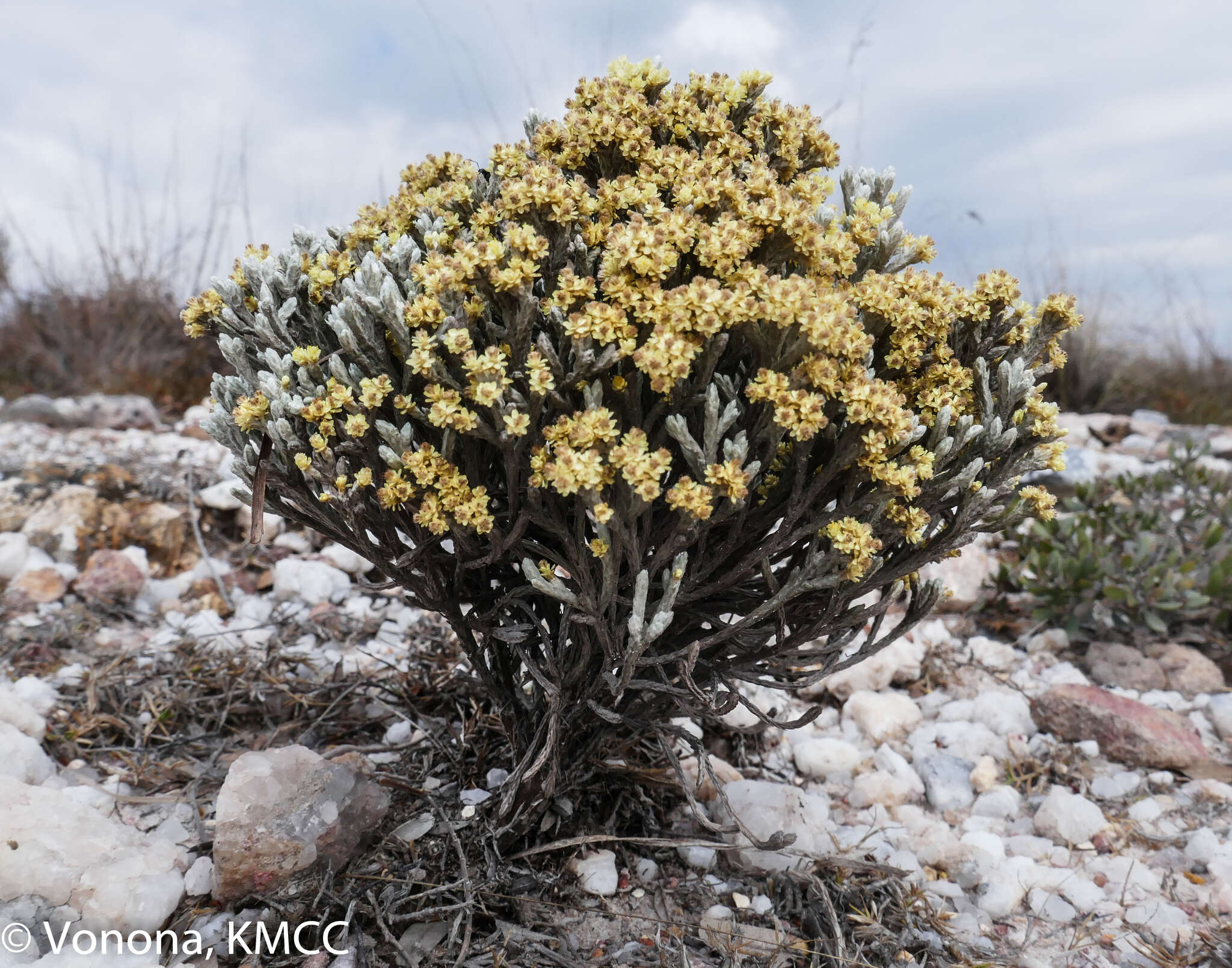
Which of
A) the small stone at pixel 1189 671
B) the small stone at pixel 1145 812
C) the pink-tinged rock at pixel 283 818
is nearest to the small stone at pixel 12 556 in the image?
the pink-tinged rock at pixel 283 818

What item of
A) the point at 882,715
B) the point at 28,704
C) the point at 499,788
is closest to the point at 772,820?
the point at 499,788

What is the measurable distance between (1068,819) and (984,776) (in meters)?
0.40

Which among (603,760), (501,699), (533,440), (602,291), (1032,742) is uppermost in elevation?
(602,291)

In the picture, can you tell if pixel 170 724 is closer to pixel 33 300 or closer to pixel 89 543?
pixel 89 543

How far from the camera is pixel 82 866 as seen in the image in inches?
118

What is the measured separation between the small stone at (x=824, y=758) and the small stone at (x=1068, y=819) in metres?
0.80

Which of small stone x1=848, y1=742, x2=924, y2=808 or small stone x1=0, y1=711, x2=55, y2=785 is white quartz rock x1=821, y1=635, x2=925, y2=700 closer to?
small stone x1=848, y1=742, x2=924, y2=808

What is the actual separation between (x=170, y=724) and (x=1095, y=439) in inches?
394

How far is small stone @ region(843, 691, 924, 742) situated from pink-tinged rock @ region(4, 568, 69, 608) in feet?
15.1

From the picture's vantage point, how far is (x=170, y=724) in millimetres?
4164

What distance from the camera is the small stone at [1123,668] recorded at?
5.19 meters

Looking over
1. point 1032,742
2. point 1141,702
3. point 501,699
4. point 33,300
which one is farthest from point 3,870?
point 33,300

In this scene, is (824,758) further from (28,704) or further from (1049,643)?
(28,704)

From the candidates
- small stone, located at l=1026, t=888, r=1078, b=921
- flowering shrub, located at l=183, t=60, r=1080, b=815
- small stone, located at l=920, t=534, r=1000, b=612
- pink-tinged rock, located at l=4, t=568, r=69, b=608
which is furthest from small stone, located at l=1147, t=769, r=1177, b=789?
pink-tinged rock, located at l=4, t=568, r=69, b=608
